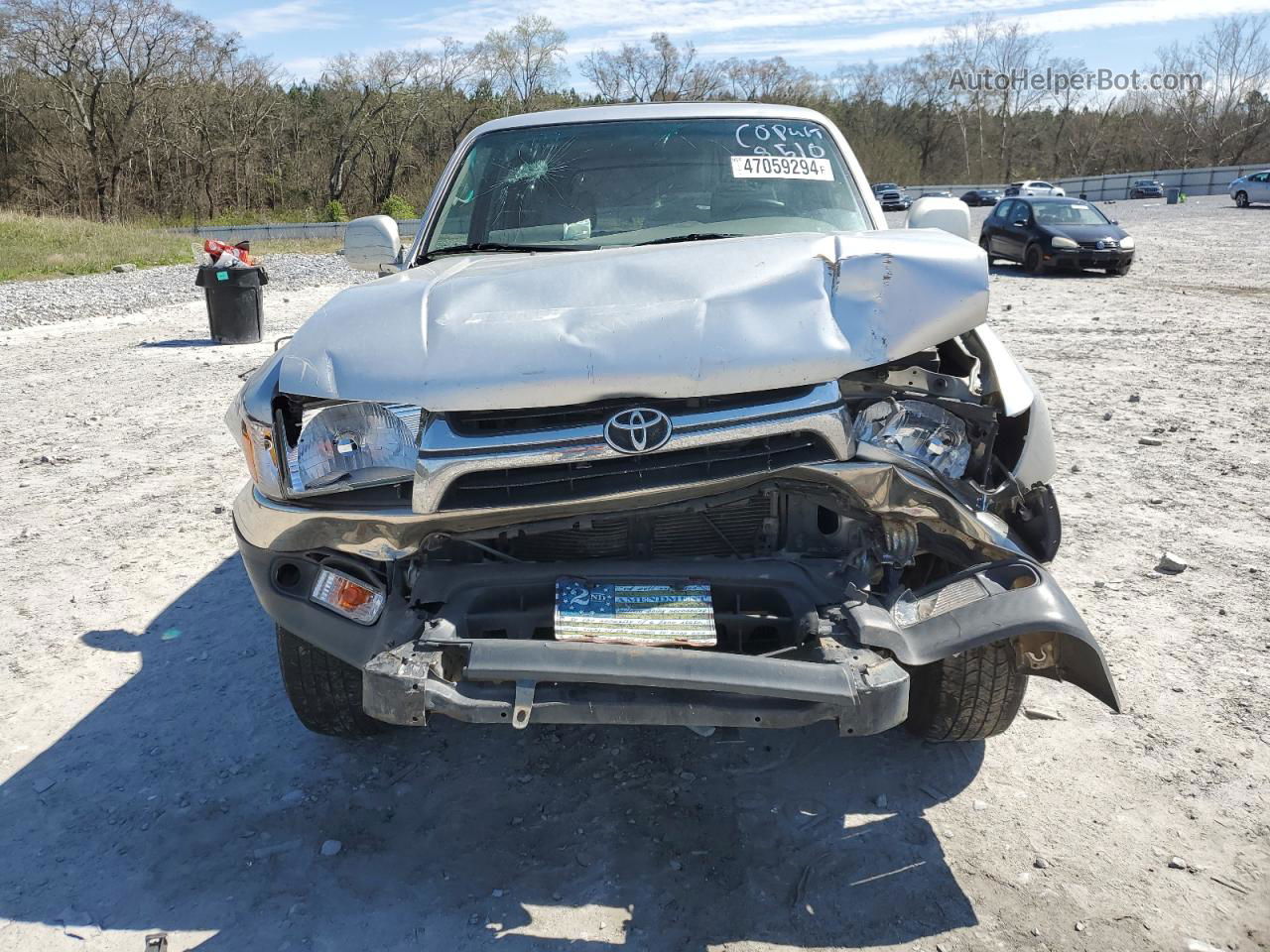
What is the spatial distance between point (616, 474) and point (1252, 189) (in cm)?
4326

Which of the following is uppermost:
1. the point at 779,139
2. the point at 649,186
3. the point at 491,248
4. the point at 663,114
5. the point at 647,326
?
the point at 663,114

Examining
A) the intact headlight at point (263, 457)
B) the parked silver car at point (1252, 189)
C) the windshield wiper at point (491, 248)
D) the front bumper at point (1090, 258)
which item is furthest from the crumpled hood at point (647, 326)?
the parked silver car at point (1252, 189)

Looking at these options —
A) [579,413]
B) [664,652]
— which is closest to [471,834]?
[664,652]

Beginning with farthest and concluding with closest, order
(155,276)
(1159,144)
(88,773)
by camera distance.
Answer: (1159,144)
(155,276)
(88,773)

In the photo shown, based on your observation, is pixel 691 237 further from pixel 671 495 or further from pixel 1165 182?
pixel 1165 182

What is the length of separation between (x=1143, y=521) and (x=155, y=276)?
65.8ft

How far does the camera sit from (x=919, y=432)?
104 inches

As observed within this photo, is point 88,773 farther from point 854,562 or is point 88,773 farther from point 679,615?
point 854,562

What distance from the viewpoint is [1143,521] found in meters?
5.15

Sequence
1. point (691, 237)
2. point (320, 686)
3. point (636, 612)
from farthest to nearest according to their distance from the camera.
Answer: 1. point (691, 237)
2. point (320, 686)
3. point (636, 612)

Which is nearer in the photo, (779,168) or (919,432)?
(919,432)

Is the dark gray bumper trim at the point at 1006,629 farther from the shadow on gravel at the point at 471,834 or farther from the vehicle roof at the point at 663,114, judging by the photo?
the vehicle roof at the point at 663,114

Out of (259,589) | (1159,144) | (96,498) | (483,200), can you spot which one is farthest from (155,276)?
(1159,144)

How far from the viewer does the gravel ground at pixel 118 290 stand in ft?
47.2
